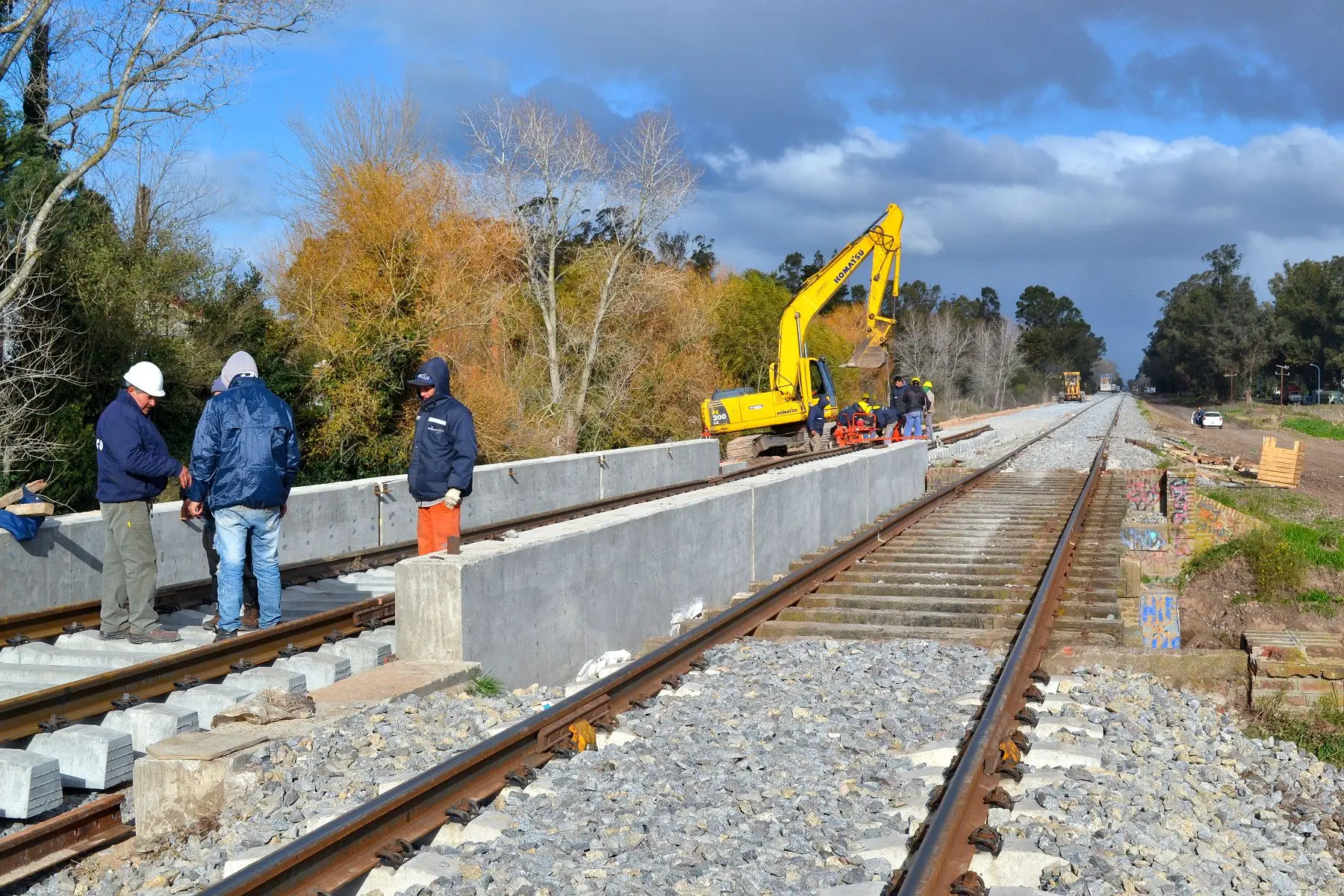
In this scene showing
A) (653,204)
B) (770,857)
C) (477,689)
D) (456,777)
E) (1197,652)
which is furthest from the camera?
(653,204)

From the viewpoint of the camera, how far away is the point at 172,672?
23.1 feet

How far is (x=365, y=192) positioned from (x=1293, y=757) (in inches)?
870

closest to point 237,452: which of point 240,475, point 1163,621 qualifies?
point 240,475

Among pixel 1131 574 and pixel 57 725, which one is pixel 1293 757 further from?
pixel 57 725

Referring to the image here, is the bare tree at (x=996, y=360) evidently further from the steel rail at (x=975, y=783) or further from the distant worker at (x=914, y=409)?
the steel rail at (x=975, y=783)

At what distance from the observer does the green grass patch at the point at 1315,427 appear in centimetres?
5506

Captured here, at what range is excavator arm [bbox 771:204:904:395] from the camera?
28328 mm

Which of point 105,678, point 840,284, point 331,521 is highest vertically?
point 840,284

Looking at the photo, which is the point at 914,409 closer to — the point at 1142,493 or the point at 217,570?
the point at 1142,493

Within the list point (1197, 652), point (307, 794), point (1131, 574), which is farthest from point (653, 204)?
point (307, 794)

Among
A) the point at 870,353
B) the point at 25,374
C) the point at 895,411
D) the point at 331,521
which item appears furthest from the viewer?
the point at 895,411

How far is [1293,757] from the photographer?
6.69 m

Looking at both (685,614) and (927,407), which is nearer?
(685,614)

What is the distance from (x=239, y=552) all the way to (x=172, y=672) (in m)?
1.17
